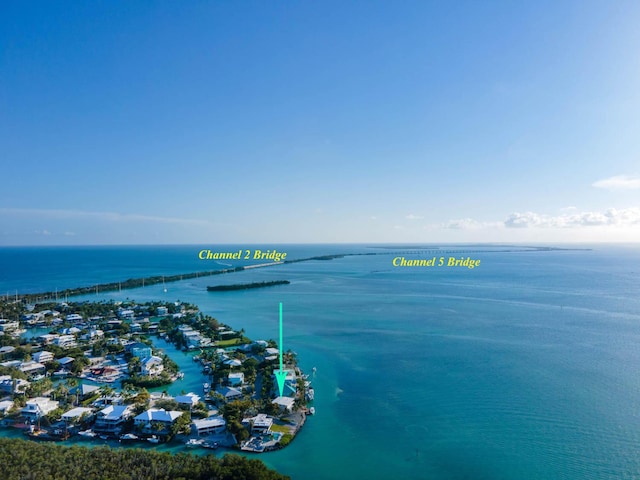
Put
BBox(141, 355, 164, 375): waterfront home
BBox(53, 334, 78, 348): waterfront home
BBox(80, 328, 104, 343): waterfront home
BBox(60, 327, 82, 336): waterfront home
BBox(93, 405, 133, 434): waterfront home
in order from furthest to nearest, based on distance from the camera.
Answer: BBox(60, 327, 82, 336): waterfront home, BBox(80, 328, 104, 343): waterfront home, BBox(53, 334, 78, 348): waterfront home, BBox(141, 355, 164, 375): waterfront home, BBox(93, 405, 133, 434): waterfront home

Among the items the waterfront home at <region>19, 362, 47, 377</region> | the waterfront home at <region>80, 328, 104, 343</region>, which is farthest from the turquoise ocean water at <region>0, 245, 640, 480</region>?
the waterfront home at <region>19, 362, 47, 377</region>

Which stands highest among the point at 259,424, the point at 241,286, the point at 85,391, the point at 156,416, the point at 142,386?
the point at 241,286

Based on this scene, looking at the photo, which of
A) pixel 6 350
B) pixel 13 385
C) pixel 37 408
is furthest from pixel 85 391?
pixel 6 350

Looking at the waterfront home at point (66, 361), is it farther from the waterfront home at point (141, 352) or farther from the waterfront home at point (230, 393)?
the waterfront home at point (230, 393)

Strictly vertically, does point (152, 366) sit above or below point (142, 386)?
above

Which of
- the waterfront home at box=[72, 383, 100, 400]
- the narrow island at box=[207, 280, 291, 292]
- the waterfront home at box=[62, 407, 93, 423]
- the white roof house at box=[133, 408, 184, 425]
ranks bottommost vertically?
the waterfront home at box=[72, 383, 100, 400]

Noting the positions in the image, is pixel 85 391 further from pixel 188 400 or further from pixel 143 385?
pixel 188 400

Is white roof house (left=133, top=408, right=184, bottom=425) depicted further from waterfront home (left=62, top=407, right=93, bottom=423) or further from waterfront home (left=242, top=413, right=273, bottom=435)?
waterfront home (left=242, top=413, right=273, bottom=435)
